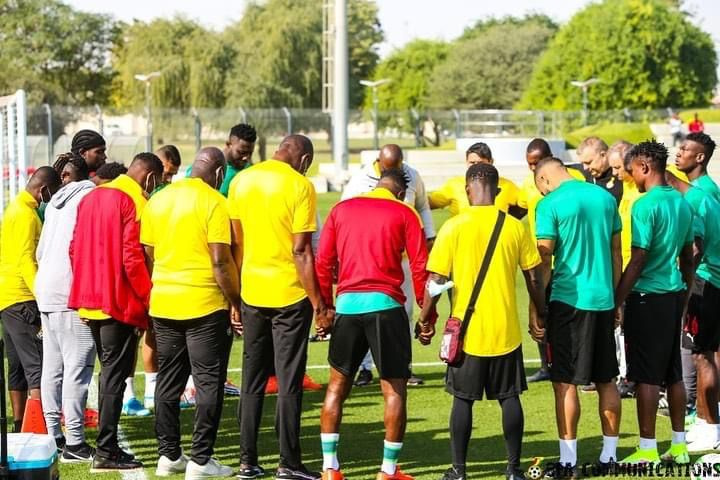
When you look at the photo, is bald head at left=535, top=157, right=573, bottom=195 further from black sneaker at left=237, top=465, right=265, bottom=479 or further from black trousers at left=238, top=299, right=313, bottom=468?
black sneaker at left=237, top=465, right=265, bottom=479

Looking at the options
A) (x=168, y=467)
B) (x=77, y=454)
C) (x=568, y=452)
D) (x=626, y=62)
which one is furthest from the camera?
(x=626, y=62)

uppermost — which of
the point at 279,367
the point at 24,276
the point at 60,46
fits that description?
the point at 60,46

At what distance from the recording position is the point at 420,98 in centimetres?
9619

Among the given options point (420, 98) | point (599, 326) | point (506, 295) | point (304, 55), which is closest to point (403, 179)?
point (506, 295)

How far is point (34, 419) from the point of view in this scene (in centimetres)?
815

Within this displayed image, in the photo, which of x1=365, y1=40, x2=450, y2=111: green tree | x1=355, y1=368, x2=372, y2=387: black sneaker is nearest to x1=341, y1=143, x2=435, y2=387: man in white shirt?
x1=355, y1=368, x2=372, y2=387: black sneaker

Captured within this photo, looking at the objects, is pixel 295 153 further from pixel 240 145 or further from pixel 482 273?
pixel 240 145

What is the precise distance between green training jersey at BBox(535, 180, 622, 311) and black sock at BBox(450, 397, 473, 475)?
0.93m

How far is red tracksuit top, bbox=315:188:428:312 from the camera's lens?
24.4ft

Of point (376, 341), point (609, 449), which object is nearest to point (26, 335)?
point (376, 341)

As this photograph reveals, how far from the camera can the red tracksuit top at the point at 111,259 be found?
806 cm

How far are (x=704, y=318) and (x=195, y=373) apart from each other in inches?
143

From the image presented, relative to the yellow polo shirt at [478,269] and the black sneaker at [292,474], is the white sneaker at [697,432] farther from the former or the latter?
the black sneaker at [292,474]

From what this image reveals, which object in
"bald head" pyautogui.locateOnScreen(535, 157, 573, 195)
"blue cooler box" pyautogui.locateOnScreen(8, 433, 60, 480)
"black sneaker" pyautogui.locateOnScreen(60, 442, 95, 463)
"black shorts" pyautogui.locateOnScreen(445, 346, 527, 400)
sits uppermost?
"bald head" pyautogui.locateOnScreen(535, 157, 573, 195)
